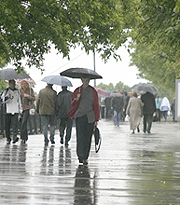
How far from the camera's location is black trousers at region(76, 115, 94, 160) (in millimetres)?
9516

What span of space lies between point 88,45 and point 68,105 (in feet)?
10.8

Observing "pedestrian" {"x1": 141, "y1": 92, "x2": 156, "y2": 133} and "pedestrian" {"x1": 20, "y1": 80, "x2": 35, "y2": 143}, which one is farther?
"pedestrian" {"x1": 141, "y1": 92, "x2": 156, "y2": 133}

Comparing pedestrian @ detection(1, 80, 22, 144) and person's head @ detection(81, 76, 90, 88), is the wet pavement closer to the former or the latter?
person's head @ detection(81, 76, 90, 88)

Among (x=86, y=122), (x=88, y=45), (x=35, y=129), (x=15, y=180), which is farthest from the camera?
(x=35, y=129)

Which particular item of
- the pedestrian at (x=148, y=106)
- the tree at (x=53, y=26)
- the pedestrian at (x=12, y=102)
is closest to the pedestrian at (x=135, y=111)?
the pedestrian at (x=148, y=106)

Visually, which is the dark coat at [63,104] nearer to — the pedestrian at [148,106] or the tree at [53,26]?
the tree at [53,26]

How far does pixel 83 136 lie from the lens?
955cm

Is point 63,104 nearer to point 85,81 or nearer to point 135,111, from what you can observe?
point 85,81

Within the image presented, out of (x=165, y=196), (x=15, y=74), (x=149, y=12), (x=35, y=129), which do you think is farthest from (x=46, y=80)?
(x=165, y=196)

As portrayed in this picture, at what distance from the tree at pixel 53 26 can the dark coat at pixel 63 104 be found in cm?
164

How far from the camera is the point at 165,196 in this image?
6.12m

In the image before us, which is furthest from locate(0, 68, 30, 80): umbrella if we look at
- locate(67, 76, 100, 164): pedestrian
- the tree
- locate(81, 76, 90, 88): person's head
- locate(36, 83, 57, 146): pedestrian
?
locate(67, 76, 100, 164): pedestrian

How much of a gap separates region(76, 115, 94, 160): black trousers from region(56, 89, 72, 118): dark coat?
13.9ft

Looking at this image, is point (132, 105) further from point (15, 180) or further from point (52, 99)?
point (15, 180)
